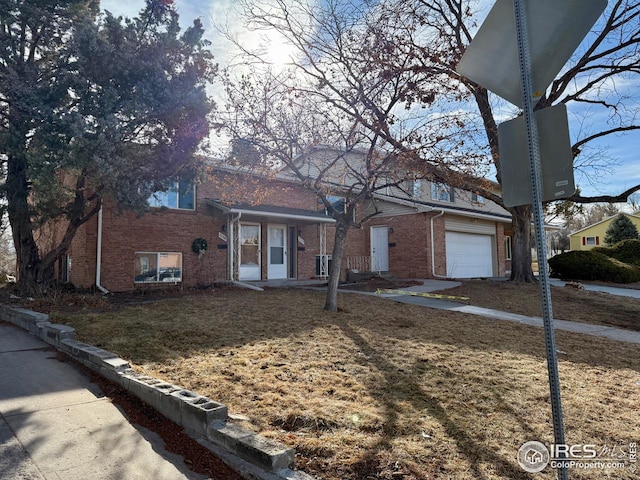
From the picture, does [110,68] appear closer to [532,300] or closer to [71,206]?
[71,206]

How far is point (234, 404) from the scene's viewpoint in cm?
402

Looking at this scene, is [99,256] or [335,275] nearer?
[335,275]

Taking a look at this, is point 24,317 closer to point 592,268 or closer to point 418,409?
point 418,409

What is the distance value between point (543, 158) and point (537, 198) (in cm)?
26

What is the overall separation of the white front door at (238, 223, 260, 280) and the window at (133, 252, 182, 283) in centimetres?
229

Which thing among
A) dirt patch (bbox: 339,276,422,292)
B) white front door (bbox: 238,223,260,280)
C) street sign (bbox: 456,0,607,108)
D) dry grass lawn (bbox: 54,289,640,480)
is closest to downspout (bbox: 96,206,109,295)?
dry grass lawn (bbox: 54,289,640,480)

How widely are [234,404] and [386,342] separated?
3.10 meters

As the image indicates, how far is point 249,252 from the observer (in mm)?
15562

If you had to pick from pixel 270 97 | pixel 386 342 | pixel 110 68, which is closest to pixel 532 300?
pixel 386 342

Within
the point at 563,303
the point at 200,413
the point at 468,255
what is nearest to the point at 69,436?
the point at 200,413

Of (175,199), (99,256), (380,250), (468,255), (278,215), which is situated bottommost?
(99,256)

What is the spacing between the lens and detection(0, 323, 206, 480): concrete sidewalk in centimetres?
297

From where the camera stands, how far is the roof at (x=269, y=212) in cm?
1380

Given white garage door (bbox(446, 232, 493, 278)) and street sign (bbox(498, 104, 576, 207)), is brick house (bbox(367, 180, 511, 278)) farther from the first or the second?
street sign (bbox(498, 104, 576, 207))
